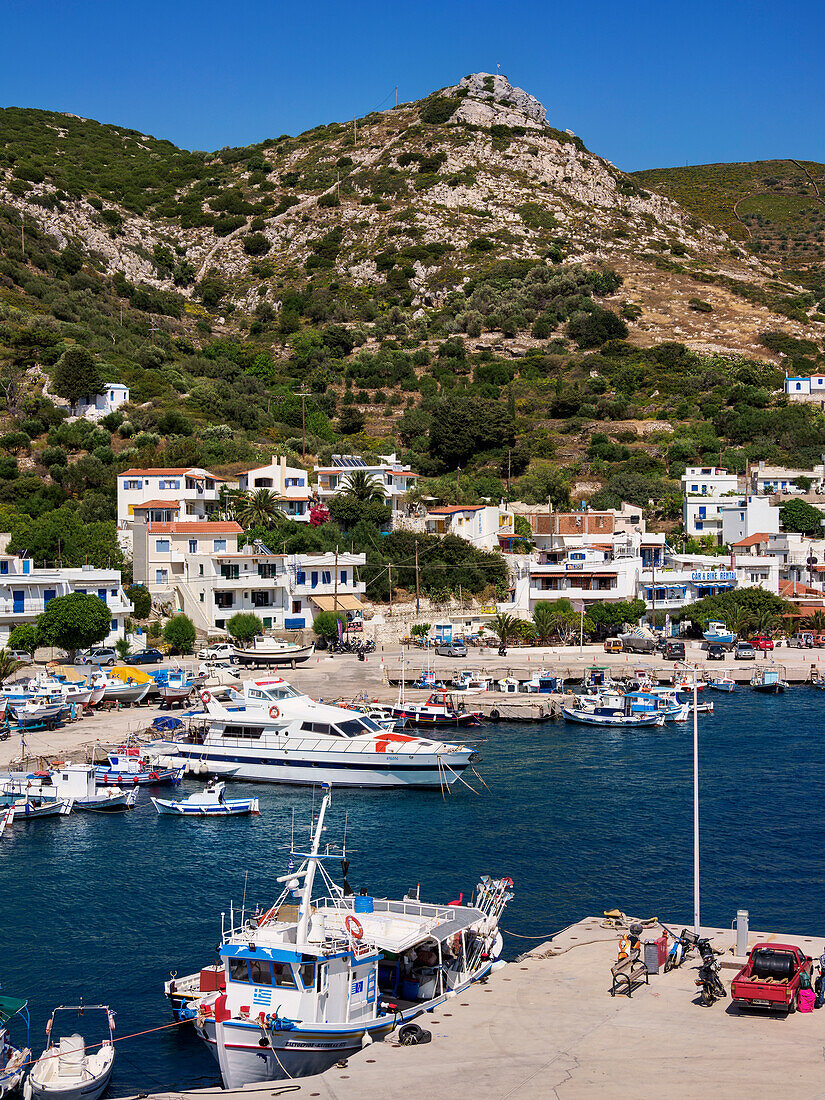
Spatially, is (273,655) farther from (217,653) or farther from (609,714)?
(609,714)

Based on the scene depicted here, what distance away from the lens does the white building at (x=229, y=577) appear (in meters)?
65.8

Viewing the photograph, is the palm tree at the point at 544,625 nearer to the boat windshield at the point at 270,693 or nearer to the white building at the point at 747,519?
the white building at the point at 747,519

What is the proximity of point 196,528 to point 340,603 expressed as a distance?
982 cm

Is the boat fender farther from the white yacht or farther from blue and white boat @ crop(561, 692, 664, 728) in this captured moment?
blue and white boat @ crop(561, 692, 664, 728)

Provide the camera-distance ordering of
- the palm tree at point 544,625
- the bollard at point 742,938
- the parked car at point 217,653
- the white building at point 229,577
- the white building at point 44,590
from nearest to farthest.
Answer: the bollard at point 742,938 → the white building at point 44,590 → the parked car at point 217,653 → the white building at point 229,577 → the palm tree at point 544,625

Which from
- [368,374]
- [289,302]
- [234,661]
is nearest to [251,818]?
[234,661]

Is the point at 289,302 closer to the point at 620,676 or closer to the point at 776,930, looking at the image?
the point at 620,676

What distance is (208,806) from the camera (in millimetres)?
37219

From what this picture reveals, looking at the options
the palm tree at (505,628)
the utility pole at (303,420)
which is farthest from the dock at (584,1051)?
the utility pole at (303,420)

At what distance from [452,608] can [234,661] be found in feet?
59.1

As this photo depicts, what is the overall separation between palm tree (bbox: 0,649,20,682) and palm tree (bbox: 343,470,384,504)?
31564 mm

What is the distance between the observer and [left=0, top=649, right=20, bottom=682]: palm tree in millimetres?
51088

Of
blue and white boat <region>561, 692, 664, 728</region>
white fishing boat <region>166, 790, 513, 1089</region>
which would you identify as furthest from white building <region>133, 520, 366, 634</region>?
white fishing boat <region>166, 790, 513, 1089</region>

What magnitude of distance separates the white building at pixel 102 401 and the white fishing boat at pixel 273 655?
41.0 meters
